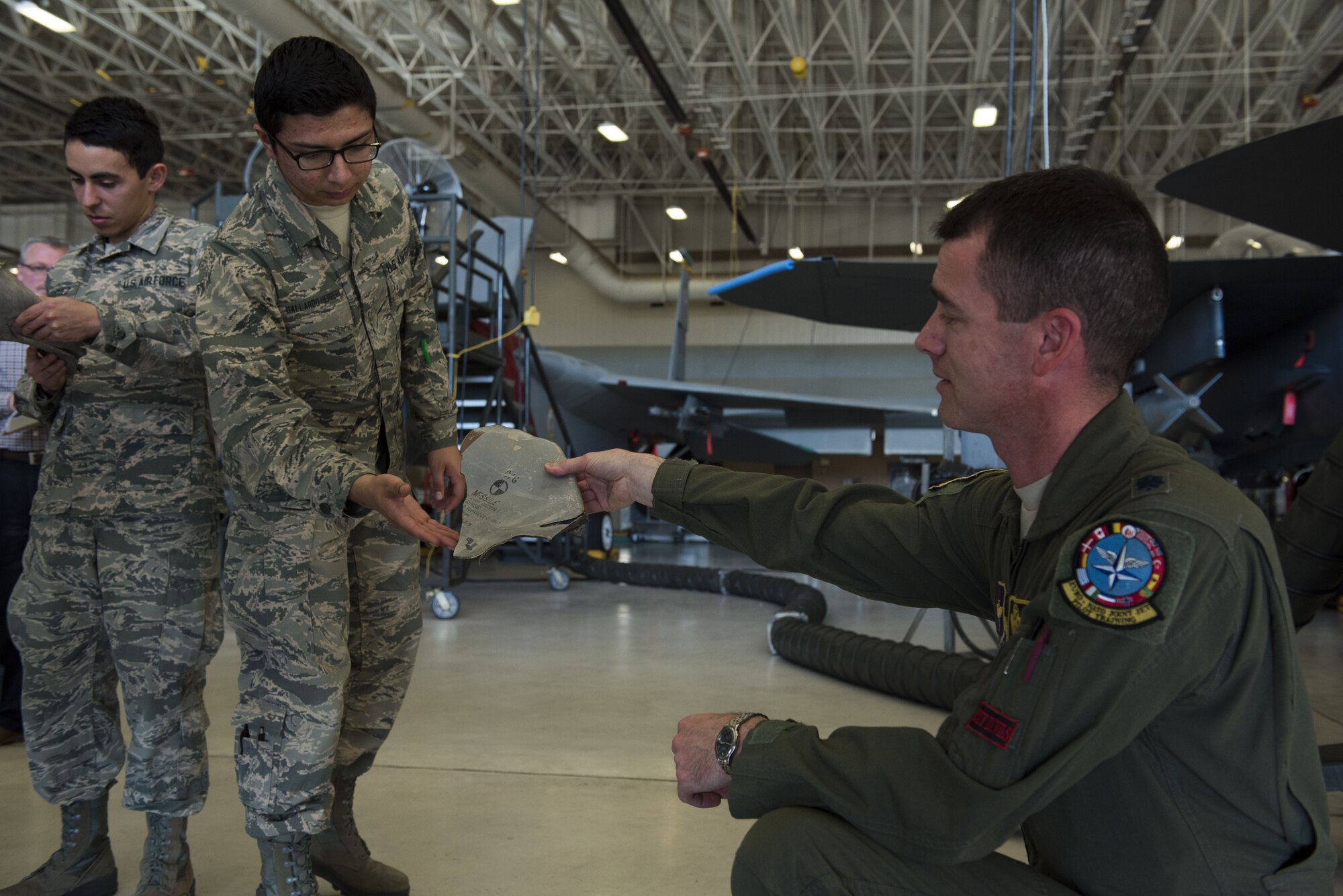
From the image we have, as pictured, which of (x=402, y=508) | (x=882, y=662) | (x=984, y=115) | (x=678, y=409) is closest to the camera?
(x=402, y=508)

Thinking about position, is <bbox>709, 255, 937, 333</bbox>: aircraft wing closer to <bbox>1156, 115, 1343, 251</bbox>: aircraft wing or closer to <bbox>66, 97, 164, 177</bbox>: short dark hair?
<bbox>1156, 115, 1343, 251</bbox>: aircraft wing

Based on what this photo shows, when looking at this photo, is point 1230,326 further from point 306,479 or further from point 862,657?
point 306,479

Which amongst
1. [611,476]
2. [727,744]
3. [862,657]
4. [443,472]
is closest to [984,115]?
[862,657]

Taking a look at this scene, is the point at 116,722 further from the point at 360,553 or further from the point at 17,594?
the point at 360,553

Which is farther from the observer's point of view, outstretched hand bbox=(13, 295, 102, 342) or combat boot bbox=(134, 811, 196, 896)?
combat boot bbox=(134, 811, 196, 896)

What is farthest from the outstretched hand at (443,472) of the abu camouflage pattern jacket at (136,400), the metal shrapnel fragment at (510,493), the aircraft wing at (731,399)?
the aircraft wing at (731,399)

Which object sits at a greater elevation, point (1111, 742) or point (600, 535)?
point (1111, 742)

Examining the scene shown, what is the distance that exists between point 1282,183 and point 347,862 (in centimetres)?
325

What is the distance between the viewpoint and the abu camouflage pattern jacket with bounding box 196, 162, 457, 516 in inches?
70.2

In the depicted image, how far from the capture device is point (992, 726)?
38.1 inches

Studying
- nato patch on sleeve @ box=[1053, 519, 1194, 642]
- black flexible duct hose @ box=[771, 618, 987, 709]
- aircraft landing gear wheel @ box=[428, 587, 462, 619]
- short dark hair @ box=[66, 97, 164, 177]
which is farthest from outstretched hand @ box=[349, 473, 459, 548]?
aircraft landing gear wheel @ box=[428, 587, 462, 619]

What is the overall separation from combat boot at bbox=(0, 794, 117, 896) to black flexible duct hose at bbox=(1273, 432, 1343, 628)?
321 cm

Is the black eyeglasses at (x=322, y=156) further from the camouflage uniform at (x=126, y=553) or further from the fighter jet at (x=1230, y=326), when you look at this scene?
the fighter jet at (x=1230, y=326)

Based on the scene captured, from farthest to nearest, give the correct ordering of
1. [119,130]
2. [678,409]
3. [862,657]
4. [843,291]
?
[678,409] < [843,291] < [862,657] < [119,130]
